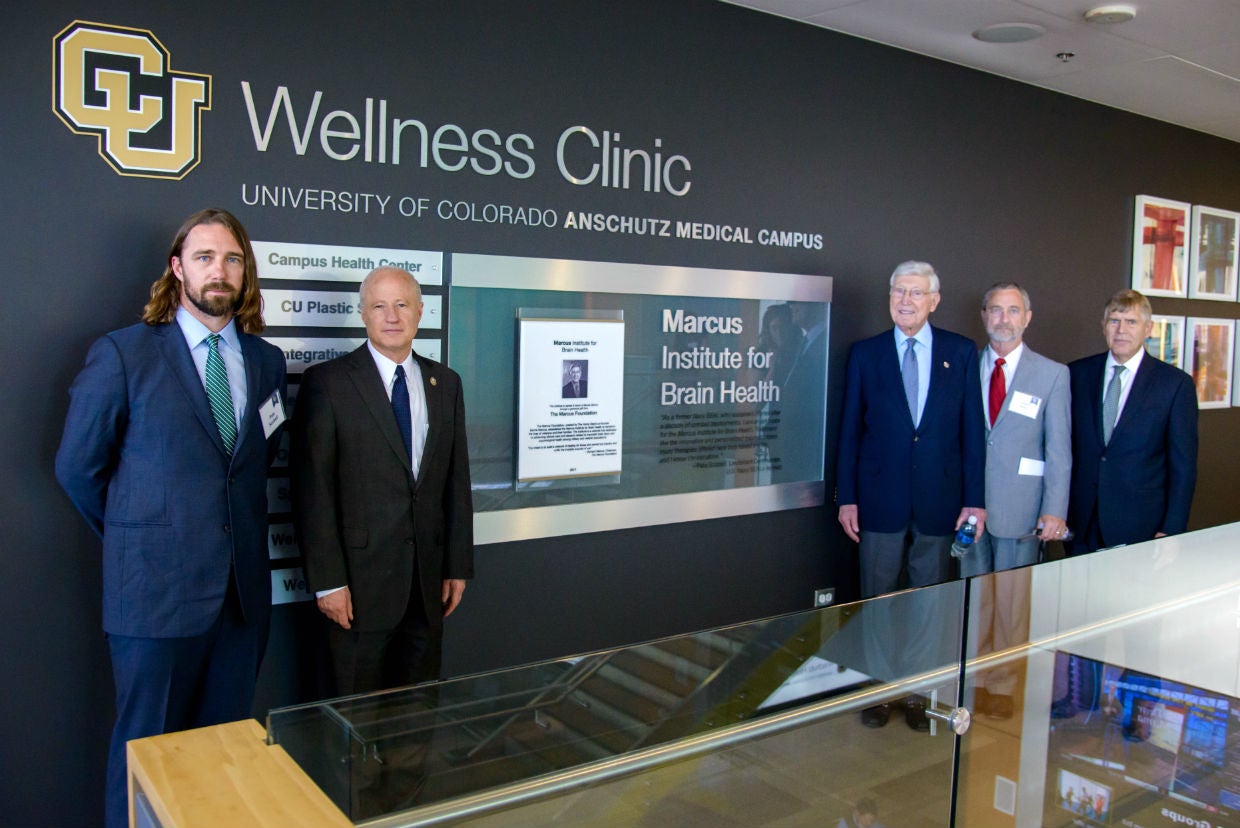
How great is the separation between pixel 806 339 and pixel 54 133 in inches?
117

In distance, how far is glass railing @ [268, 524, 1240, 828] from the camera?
133 centimetres

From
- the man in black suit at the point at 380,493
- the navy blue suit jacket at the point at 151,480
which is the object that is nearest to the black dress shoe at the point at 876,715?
the man in black suit at the point at 380,493

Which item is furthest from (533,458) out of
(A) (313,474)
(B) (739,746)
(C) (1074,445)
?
(C) (1074,445)

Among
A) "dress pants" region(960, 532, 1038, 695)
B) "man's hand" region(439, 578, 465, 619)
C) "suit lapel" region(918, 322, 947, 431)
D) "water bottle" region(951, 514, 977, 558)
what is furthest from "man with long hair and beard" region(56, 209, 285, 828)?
"water bottle" region(951, 514, 977, 558)

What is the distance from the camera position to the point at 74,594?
2.78 m

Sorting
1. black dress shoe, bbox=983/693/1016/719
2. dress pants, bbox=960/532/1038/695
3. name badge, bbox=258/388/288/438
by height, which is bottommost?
→ black dress shoe, bbox=983/693/1016/719

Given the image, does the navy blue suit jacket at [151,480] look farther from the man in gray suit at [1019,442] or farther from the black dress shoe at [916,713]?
the man in gray suit at [1019,442]

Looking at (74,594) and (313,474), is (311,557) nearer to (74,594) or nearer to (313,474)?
(313,474)

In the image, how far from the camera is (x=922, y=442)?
13.4ft

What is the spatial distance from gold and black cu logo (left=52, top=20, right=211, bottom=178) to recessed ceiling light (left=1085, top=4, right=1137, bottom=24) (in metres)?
3.38

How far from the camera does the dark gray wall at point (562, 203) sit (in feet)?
8.89

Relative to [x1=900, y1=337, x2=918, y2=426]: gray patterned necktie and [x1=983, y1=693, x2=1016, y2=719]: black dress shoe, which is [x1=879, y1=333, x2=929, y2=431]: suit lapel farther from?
[x1=983, y1=693, x2=1016, y2=719]: black dress shoe

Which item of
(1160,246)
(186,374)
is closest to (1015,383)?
(1160,246)

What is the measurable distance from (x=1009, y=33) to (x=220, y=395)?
11.9 ft
